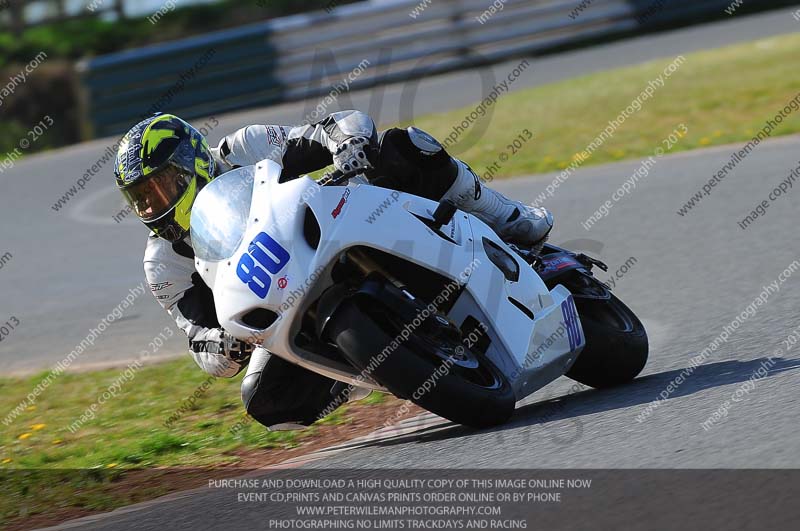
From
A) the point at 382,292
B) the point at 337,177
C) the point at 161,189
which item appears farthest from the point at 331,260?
the point at 161,189

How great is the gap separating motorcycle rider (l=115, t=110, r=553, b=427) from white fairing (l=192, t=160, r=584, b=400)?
222 millimetres

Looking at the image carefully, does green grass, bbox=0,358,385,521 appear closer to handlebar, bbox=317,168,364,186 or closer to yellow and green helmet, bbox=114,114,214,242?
yellow and green helmet, bbox=114,114,214,242

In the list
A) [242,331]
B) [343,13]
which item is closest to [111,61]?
[343,13]

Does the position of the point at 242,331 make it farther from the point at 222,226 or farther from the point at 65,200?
the point at 65,200

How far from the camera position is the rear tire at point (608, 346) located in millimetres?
5562

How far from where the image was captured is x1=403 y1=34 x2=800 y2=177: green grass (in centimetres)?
1261

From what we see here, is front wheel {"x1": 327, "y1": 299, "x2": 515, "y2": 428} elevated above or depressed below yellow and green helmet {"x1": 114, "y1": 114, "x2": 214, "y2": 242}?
above

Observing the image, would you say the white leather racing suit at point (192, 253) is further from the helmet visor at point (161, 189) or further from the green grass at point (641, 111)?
the green grass at point (641, 111)

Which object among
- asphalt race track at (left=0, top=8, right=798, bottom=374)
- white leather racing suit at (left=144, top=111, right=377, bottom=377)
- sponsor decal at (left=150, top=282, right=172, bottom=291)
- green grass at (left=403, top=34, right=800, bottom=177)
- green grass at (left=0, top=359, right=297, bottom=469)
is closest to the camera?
white leather racing suit at (left=144, top=111, right=377, bottom=377)

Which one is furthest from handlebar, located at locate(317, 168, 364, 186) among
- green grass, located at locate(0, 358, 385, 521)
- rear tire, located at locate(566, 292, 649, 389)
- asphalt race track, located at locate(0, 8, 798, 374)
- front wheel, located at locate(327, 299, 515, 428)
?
asphalt race track, located at locate(0, 8, 798, 374)

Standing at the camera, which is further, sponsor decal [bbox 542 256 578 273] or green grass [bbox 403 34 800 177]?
green grass [bbox 403 34 800 177]

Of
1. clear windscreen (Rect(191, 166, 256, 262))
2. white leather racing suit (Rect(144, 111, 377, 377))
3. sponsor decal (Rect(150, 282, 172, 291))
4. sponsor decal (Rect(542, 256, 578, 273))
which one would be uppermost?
clear windscreen (Rect(191, 166, 256, 262))

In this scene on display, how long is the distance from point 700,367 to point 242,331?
2245 millimetres

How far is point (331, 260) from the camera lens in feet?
15.2
